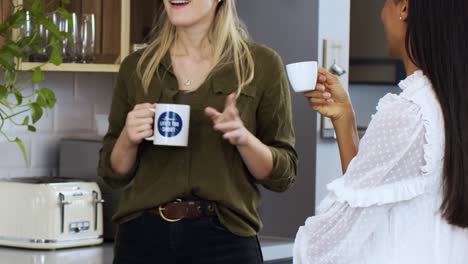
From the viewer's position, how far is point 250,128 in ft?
7.32

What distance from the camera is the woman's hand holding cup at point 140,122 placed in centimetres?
210

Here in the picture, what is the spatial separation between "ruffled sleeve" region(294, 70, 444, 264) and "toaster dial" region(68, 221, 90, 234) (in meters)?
1.45

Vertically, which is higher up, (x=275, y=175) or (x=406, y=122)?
(x=406, y=122)

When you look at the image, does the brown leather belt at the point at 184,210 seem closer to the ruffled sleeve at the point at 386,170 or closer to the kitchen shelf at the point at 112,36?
the ruffled sleeve at the point at 386,170

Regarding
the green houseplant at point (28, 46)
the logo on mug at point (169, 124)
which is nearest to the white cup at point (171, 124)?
the logo on mug at point (169, 124)

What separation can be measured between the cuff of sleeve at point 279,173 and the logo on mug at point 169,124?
0.73ft

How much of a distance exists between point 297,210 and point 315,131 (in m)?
0.28

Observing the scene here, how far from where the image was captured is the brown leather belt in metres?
Answer: 2.15

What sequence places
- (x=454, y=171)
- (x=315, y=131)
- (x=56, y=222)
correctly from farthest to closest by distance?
(x=315, y=131)
(x=56, y=222)
(x=454, y=171)

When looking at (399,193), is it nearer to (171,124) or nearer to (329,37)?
(171,124)

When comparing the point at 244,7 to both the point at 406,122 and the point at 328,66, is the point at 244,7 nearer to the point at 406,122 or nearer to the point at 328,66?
the point at 328,66

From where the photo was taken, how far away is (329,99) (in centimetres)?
212

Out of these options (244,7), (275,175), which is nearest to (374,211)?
(275,175)

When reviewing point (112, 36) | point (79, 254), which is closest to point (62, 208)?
point (79, 254)
